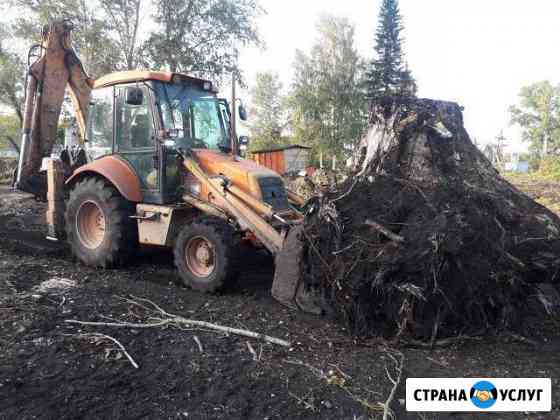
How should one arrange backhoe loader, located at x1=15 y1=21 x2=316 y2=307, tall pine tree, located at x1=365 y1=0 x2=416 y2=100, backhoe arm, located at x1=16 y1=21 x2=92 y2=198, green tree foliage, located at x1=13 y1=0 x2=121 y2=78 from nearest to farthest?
1. backhoe loader, located at x1=15 y1=21 x2=316 y2=307
2. backhoe arm, located at x1=16 y1=21 x2=92 y2=198
3. green tree foliage, located at x1=13 y1=0 x2=121 y2=78
4. tall pine tree, located at x1=365 y1=0 x2=416 y2=100

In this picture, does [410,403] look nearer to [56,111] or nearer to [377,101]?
[377,101]

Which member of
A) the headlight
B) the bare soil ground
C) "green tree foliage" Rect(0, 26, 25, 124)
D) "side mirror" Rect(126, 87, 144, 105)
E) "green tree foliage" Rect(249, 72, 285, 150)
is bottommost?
the bare soil ground

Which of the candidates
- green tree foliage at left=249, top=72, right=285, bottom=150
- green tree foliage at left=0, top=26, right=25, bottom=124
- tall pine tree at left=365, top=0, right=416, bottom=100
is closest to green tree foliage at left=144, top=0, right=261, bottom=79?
green tree foliage at left=0, top=26, right=25, bottom=124

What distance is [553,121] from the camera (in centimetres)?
5734

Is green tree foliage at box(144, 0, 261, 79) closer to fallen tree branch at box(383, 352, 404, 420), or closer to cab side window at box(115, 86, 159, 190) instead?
cab side window at box(115, 86, 159, 190)

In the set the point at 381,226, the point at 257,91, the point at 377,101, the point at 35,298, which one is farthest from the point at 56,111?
the point at 257,91

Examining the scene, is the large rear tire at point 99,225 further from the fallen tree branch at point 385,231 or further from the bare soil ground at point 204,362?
the fallen tree branch at point 385,231

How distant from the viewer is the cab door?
603 cm

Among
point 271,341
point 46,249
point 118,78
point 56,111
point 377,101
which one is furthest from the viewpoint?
point 56,111

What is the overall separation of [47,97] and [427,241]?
263 inches

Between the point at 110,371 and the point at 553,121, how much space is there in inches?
2570

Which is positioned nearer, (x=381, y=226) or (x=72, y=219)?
(x=381, y=226)

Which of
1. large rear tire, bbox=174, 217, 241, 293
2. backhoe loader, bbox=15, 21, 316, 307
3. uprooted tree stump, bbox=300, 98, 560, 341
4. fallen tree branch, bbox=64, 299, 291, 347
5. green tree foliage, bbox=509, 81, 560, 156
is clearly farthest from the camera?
green tree foliage, bbox=509, 81, 560, 156

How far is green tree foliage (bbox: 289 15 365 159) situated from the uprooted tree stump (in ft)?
94.7
